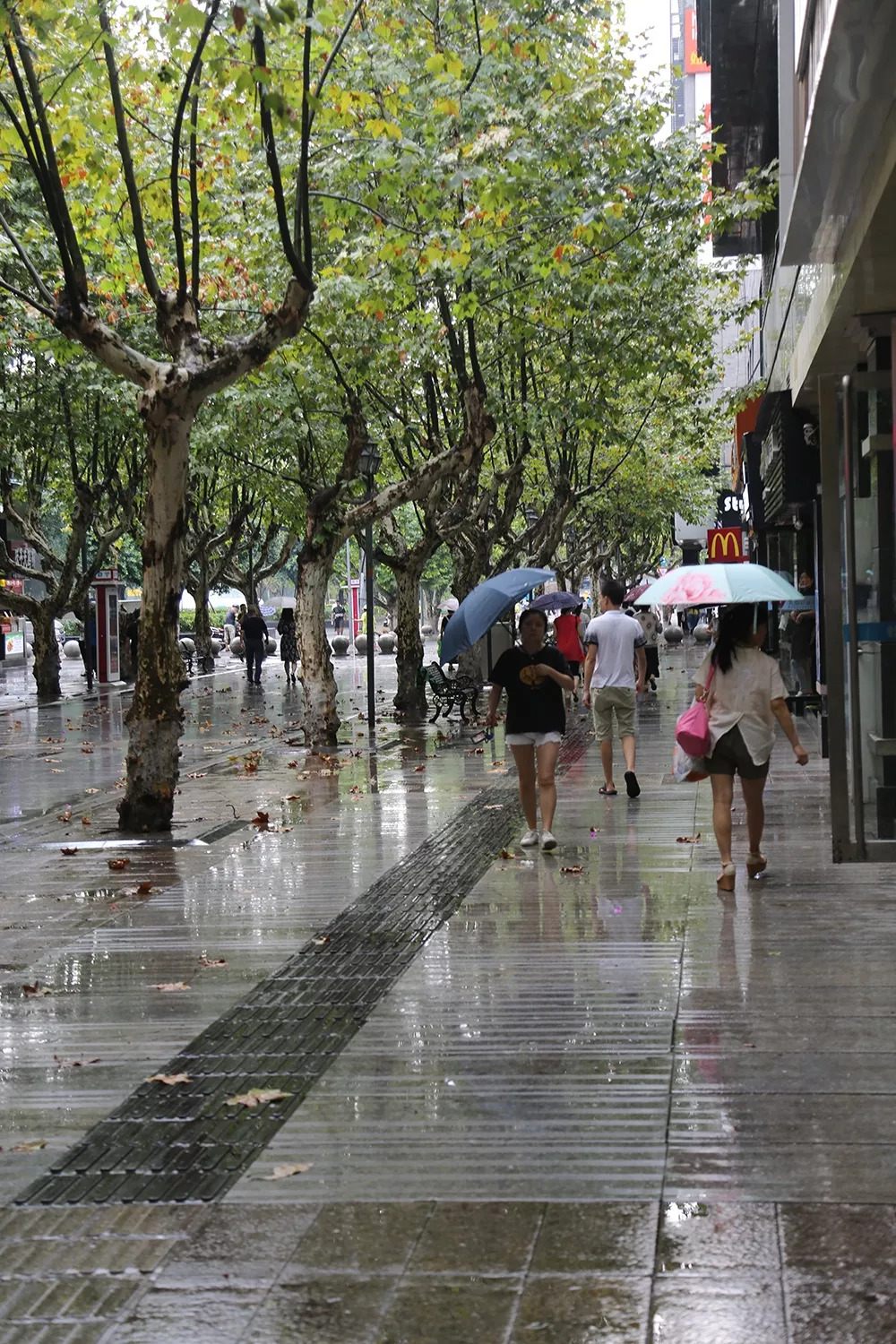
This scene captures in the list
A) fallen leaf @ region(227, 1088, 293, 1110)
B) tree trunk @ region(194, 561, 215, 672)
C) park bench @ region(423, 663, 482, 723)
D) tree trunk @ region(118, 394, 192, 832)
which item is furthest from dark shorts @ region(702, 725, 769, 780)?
tree trunk @ region(194, 561, 215, 672)

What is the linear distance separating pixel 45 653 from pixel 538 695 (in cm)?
2517

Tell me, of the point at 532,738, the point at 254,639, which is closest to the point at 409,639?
the point at 254,639

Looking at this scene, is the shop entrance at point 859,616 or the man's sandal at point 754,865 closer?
the shop entrance at point 859,616

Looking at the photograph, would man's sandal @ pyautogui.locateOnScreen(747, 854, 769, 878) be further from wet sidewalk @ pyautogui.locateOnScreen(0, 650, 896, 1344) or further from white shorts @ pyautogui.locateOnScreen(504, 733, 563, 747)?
white shorts @ pyautogui.locateOnScreen(504, 733, 563, 747)

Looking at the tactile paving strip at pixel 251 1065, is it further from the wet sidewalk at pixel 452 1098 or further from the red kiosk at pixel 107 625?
the red kiosk at pixel 107 625

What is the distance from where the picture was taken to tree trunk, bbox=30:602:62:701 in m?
34.2

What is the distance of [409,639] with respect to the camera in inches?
1113

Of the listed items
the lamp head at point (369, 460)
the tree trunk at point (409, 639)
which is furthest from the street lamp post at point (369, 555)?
the tree trunk at point (409, 639)

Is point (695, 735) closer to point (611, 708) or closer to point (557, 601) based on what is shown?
point (611, 708)

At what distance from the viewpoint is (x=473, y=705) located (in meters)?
24.9

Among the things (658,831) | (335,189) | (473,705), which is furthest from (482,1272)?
(473,705)

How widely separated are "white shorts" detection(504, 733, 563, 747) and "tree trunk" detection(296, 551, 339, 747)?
29.1 feet

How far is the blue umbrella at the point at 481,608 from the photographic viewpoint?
16.3 metres

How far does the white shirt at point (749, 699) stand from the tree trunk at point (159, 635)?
4624 millimetres
